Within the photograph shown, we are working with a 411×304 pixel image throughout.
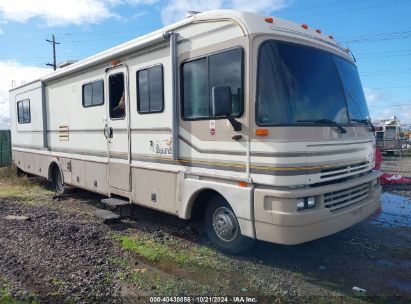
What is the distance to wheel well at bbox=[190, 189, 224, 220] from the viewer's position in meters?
5.51

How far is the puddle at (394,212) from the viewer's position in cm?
701

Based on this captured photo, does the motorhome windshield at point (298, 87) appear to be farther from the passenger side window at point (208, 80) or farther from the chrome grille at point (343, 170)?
the chrome grille at point (343, 170)

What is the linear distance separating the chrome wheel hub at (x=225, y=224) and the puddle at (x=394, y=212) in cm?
321

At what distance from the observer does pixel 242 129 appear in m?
4.75

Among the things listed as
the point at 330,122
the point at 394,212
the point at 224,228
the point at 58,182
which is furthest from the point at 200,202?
the point at 58,182

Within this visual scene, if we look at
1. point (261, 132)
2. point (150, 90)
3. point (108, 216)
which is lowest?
point (108, 216)

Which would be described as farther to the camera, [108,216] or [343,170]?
[108,216]

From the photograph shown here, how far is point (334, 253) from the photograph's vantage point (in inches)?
212

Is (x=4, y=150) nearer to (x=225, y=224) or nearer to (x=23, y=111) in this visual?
(x=23, y=111)


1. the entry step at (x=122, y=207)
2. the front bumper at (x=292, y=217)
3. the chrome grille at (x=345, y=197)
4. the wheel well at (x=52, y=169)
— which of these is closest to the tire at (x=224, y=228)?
the front bumper at (x=292, y=217)

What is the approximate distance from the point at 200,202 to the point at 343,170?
6.66 feet

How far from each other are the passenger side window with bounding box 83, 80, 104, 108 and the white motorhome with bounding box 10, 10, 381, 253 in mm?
280

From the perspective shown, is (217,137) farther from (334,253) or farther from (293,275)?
(334,253)

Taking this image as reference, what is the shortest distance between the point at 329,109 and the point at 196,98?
1.78 m
